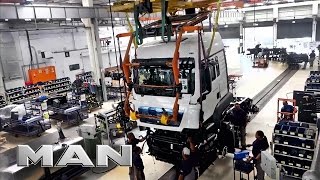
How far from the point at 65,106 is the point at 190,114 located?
25.2ft

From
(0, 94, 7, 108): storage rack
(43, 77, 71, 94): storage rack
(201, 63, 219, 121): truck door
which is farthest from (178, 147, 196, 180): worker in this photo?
(43, 77, 71, 94): storage rack

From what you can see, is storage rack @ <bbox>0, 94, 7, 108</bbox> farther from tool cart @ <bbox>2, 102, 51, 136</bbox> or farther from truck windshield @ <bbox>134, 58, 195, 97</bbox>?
truck windshield @ <bbox>134, 58, 195, 97</bbox>

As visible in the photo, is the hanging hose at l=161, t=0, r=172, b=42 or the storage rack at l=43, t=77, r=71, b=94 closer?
the hanging hose at l=161, t=0, r=172, b=42

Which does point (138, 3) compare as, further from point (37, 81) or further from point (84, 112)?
point (37, 81)

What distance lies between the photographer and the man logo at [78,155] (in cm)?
455

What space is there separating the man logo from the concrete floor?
1.68 metres

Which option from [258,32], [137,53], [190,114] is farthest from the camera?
[258,32]

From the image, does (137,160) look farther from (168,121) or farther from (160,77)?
(160,77)

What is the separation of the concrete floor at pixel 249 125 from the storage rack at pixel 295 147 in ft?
3.89

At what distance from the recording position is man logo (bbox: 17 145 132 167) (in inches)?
179

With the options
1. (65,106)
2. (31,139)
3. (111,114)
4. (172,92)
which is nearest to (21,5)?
A: (65,106)

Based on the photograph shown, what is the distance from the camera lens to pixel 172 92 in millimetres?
5523

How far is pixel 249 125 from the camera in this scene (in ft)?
29.3

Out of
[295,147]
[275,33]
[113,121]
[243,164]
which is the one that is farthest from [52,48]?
[275,33]
